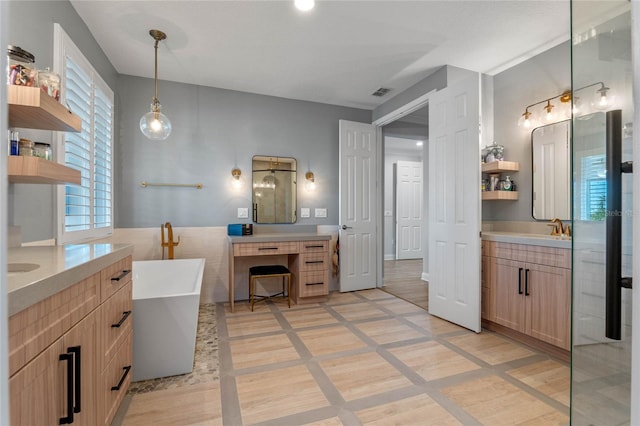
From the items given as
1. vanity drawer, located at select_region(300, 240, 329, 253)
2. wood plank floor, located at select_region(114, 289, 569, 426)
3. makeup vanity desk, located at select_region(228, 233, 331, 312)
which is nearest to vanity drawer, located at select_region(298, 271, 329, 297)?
makeup vanity desk, located at select_region(228, 233, 331, 312)

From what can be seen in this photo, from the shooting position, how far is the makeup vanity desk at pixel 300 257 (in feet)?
11.0

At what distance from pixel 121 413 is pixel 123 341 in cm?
41

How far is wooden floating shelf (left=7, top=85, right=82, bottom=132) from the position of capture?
115 cm

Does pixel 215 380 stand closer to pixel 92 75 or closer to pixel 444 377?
pixel 444 377

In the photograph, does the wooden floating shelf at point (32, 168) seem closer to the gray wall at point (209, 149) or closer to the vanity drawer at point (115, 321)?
the vanity drawer at point (115, 321)

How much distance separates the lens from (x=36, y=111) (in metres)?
1.23

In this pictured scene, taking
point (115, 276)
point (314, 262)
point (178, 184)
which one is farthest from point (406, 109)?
point (115, 276)

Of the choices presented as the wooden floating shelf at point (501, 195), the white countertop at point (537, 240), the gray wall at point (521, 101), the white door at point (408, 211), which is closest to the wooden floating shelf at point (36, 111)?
the white countertop at point (537, 240)

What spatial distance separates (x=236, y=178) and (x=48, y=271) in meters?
2.92

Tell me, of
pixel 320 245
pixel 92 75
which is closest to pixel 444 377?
pixel 320 245

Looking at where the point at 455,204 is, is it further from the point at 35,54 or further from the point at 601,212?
the point at 35,54

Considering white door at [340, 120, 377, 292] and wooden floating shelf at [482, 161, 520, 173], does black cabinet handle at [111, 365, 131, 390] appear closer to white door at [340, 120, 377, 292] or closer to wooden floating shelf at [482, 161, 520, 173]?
white door at [340, 120, 377, 292]

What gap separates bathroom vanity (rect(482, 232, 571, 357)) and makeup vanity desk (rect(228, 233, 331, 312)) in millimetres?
1769

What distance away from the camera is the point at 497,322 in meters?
2.69
